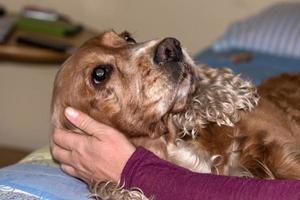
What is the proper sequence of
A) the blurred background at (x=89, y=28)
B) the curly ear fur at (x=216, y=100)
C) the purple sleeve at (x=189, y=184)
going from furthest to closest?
the blurred background at (x=89, y=28) → the curly ear fur at (x=216, y=100) → the purple sleeve at (x=189, y=184)

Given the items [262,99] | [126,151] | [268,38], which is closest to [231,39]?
[268,38]

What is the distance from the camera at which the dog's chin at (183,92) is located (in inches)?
68.0

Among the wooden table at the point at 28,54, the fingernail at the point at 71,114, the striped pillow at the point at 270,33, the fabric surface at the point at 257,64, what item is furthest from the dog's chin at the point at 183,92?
the wooden table at the point at 28,54

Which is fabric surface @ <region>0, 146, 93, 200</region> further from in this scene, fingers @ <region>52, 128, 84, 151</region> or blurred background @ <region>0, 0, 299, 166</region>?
blurred background @ <region>0, 0, 299, 166</region>

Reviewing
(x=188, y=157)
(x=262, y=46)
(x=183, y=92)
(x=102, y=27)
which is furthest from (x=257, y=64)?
(x=183, y=92)

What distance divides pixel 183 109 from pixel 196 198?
391 millimetres

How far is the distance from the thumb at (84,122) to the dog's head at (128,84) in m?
0.04

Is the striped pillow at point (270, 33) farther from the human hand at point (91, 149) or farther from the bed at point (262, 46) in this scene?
the human hand at point (91, 149)

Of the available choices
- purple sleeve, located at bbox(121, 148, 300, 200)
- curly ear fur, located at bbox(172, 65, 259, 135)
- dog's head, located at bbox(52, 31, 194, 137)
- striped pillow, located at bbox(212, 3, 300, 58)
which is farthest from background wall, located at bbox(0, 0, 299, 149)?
purple sleeve, located at bbox(121, 148, 300, 200)

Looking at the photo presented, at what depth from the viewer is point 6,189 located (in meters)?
1.72

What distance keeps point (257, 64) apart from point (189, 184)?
5.79ft

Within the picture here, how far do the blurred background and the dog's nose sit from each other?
80.3 inches

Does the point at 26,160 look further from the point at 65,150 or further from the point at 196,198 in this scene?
the point at 196,198

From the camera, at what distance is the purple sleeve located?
1441 mm
